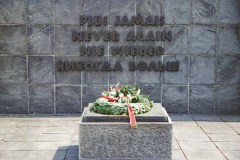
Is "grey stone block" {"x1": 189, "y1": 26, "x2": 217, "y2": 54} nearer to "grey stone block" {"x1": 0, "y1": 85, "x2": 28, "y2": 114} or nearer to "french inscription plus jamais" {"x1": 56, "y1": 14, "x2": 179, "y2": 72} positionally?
"french inscription plus jamais" {"x1": 56, "y1": 14, "x2": 179, "y2": 72}

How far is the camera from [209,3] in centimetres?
883

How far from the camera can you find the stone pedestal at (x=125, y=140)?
5688 mm

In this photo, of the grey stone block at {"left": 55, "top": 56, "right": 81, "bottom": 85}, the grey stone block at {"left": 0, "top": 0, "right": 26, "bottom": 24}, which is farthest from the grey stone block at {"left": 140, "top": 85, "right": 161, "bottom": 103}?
the grey stone block at {"left": 0, "top": 0, "right": 26, "bottom": 24}

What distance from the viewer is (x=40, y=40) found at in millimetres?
8836

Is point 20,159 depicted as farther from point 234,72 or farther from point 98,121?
point 234,72

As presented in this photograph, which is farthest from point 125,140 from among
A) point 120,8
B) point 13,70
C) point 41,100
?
point 13,70

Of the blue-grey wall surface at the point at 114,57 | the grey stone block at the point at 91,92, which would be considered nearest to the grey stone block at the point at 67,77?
the blue-grey wall surface at the point at 114,57

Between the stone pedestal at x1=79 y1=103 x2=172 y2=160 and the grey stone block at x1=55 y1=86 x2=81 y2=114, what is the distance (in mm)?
3253

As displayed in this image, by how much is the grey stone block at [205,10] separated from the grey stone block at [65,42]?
2680 mm

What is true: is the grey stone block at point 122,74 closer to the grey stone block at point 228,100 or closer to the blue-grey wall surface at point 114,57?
the blue-grey wall surface at point 114,57

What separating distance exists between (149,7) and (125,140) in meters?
4.06

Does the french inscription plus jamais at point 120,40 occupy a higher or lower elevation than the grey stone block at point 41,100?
higher

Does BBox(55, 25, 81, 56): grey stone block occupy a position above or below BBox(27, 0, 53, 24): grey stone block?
below

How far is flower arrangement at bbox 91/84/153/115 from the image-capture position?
233 inches
